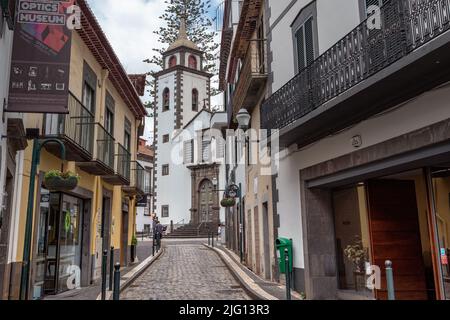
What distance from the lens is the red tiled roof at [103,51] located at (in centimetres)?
1106

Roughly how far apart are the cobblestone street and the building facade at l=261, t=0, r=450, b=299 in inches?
82.4

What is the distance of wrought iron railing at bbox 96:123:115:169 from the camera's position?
1180 cm

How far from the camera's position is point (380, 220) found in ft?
26.2

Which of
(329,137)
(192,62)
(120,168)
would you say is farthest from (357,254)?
(192,62)

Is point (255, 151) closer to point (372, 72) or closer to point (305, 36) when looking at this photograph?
point (305, 36)

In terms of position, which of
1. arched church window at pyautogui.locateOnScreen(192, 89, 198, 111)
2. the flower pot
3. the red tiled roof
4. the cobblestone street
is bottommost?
the cobblestone street

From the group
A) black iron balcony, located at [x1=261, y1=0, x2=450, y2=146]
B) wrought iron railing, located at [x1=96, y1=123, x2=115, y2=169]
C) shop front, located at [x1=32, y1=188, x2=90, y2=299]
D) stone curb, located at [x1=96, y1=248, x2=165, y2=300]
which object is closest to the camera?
black iron balcony, located at [x1=261, y1=0, x2=450, y2=146]

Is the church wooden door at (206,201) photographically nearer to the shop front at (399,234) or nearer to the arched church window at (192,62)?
the arched church window at (192,62)

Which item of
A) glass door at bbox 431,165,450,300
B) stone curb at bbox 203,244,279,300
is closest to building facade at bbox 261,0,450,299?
glass door at bbox 431,165,450,300

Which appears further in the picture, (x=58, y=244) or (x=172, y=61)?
(x=172, y=61)

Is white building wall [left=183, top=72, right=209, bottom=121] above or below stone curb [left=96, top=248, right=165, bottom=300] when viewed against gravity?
above

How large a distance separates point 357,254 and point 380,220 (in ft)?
3.68

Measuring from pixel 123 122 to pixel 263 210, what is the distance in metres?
6.25

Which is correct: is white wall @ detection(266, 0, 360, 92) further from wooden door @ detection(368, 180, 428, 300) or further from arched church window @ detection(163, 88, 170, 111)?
arched church window @ detection(163, 88, 170, 111)
